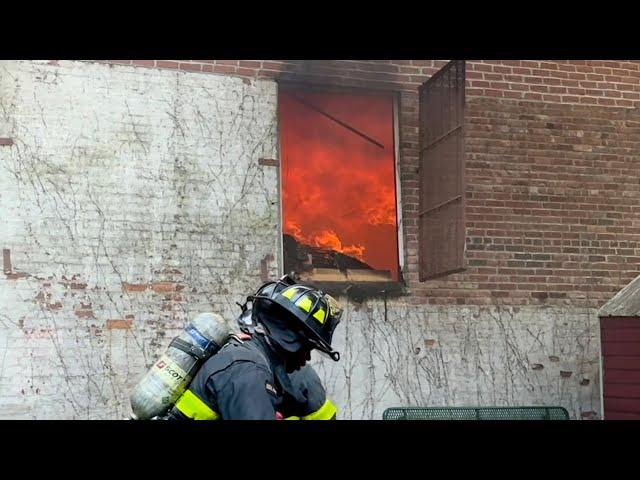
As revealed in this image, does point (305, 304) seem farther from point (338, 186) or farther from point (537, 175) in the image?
point (537, 175)

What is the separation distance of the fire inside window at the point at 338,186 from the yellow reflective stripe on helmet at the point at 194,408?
15.3 feet

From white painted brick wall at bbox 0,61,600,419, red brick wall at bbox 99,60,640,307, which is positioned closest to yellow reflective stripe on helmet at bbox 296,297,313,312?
white painted brick wall at bbox 0,61,600,419

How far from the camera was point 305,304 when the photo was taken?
3.13 metres

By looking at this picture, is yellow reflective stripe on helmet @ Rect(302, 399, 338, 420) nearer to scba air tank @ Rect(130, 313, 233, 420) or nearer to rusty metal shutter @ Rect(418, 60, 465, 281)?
scba air tank @ Rect(130, 313, 233, 420)

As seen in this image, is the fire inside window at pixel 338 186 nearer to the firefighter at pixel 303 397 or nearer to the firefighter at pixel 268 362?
the firefighter at pixel 303 397

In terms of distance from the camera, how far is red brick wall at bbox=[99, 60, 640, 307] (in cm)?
815

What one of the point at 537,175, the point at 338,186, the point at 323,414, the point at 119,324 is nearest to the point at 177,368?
the point at 323,414

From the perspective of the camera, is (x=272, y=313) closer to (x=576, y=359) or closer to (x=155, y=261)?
(x=155, y=261)

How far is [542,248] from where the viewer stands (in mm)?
8477

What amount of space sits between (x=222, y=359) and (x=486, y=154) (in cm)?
593

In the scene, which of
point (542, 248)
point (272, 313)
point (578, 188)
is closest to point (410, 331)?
point (542, 248)

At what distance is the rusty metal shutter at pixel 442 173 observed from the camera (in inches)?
294

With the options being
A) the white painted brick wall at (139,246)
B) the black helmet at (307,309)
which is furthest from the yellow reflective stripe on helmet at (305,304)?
the white painted brick wall at (139,246)
